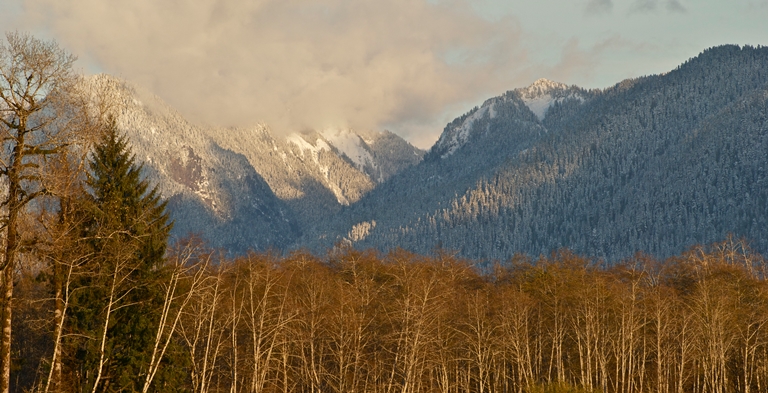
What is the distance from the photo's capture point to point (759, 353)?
200 feet

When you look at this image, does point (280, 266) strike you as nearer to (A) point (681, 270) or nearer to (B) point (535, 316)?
(B) point (535, 316)

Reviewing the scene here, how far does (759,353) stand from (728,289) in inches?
237

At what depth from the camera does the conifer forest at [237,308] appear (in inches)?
807

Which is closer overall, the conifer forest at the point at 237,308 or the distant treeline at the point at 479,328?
the conifer forest at the point at 237,308

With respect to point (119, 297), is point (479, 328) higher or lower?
higher

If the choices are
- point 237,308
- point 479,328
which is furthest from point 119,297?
point 479,328

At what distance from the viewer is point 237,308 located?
172 feet

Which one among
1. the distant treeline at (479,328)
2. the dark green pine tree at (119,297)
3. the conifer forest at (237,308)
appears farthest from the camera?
the distant treeline at (479,328)

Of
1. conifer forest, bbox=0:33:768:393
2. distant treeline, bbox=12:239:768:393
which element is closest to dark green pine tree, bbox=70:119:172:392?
conifer forest, bbox=0:33:768:393

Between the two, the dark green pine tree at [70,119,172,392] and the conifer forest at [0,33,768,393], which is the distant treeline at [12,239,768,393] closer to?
the conifer forest at [0,33,768,393]

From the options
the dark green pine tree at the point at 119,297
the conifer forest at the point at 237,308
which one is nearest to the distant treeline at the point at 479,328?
the conifer forest at the point at 237,308

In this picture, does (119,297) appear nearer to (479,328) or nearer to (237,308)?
(237,308)

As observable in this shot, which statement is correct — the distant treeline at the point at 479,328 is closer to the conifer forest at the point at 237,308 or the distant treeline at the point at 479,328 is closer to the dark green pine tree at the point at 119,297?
the conifer forest at the point at 237,308

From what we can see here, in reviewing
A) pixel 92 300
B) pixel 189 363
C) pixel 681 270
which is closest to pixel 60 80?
pixel 92 300
